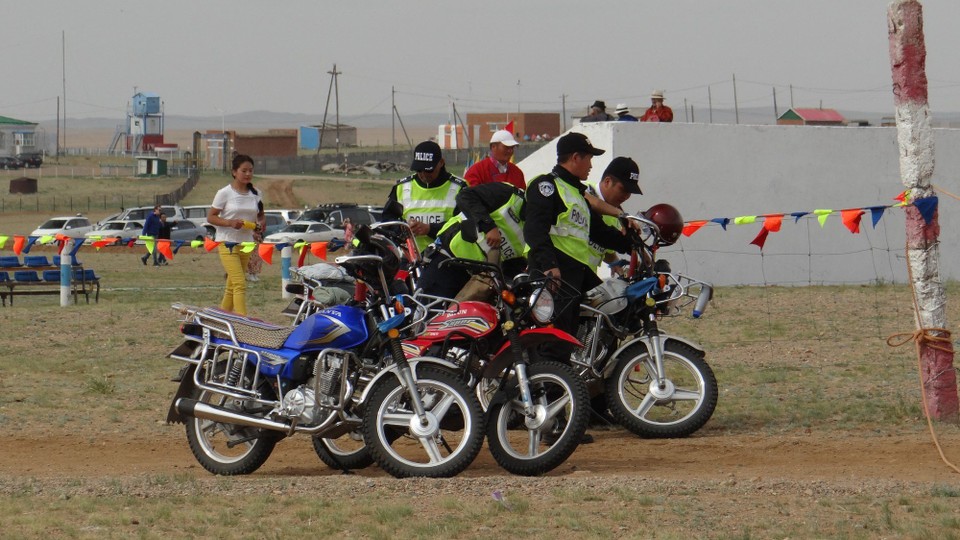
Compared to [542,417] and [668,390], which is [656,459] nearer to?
[668,390]

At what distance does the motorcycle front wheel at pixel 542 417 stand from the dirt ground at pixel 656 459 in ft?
0.92

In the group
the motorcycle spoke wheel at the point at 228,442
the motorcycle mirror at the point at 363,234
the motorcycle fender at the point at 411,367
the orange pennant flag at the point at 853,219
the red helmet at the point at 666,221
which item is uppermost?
the orange pennant flag at the point at 853,219

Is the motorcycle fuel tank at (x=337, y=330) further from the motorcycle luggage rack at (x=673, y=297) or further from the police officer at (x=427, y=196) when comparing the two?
the motorcycle luggage rack at (x=673, y=297)

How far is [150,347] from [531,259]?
718 centimetres

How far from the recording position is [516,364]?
7480 millimetres

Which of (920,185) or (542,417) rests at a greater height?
(920,185)

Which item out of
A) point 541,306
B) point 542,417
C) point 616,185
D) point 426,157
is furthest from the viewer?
point 426,157

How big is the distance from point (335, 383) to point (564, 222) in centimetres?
206

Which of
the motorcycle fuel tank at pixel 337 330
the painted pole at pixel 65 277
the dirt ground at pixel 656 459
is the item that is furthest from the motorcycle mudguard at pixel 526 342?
the painted pole at pixel 65 277

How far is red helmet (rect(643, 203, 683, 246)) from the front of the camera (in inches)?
369

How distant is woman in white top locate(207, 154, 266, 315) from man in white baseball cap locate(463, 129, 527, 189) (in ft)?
8.42

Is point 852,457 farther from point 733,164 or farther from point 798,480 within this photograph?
point 733,164

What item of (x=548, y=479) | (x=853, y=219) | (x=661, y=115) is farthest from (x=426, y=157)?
(x=661, y=115)

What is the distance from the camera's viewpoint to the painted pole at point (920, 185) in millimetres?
9234
